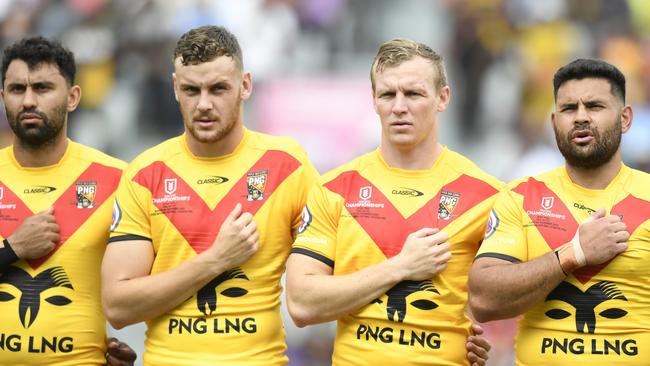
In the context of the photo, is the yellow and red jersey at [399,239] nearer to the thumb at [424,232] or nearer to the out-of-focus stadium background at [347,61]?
the thumb at [424,232]

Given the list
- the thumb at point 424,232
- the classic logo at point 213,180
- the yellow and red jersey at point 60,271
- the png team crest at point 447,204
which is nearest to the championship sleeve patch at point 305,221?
the classic logo at point 213,180

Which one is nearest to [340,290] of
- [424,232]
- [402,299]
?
[402,299]

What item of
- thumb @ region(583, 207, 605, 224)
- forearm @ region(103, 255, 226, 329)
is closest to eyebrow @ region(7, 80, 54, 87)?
forearm @ region(103, 255, 226, 329)

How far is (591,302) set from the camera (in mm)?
6031

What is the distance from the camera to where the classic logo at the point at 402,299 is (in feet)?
20.5

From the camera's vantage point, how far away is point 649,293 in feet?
19.8

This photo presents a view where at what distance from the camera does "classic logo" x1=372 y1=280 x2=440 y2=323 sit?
6.23 metres

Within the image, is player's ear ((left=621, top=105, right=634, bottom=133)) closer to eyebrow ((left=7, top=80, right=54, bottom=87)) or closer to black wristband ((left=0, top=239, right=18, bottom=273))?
eyebrow ((left=7, top=80, right=54, bottom=87))

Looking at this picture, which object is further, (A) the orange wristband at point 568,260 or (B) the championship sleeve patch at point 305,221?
(B) the championship sleeve patch at point 305,221

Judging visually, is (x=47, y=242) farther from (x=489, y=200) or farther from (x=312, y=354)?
(x=312, y=354)

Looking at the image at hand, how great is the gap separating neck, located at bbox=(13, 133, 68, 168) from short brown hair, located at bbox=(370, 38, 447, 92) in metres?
2.07

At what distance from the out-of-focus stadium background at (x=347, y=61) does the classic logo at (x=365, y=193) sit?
25.2 feet

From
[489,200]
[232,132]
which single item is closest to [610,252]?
[489,200]

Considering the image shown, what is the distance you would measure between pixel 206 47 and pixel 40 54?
3.98ft
